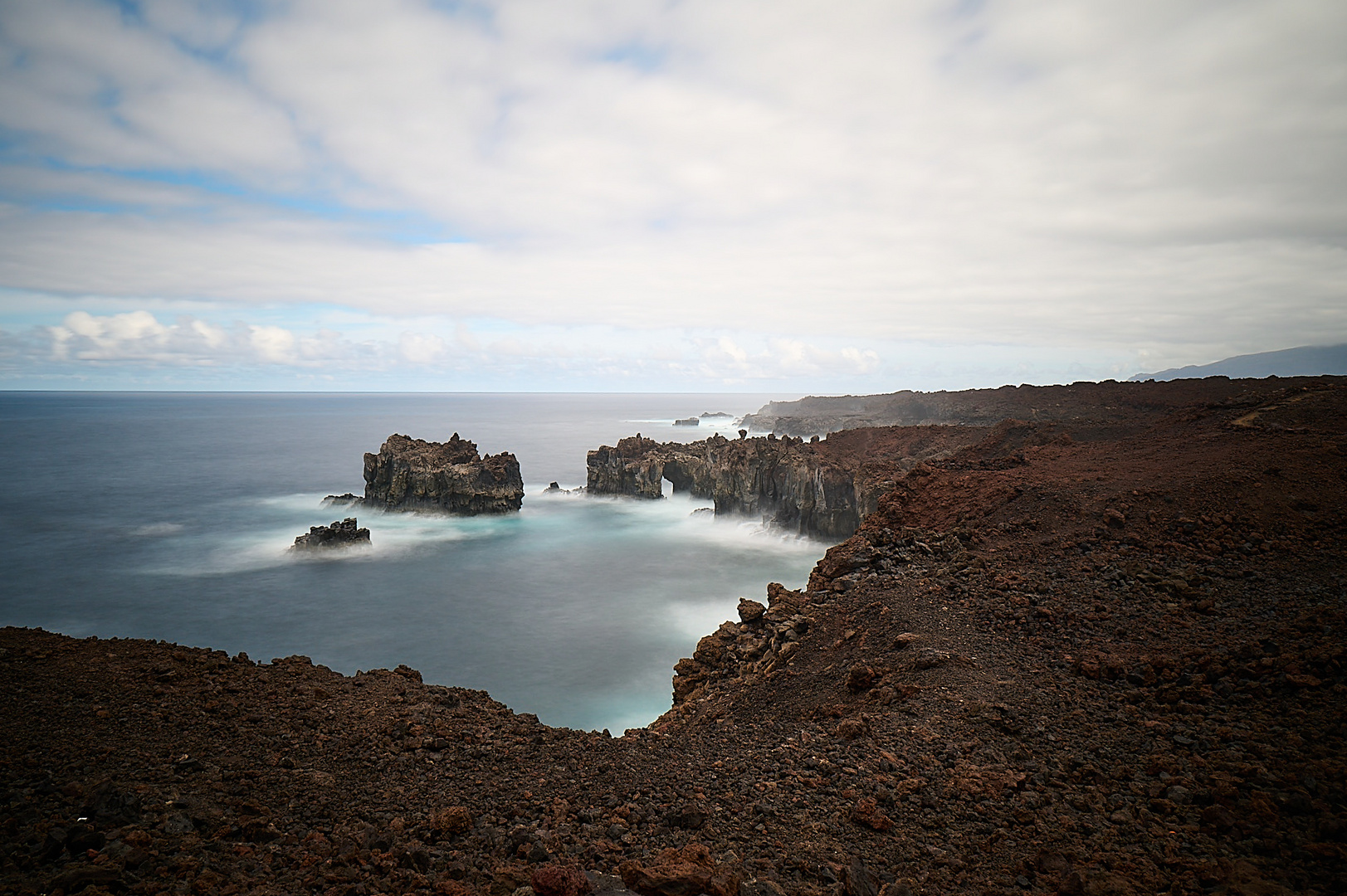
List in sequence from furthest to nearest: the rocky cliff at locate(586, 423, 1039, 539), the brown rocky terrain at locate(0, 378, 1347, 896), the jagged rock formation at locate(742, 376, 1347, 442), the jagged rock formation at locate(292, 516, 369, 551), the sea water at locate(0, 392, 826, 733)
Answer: the jagged rock formation at locate(292, 516, 369, 551) < the rocky cliff at locate(586, 423, 1039, 539) < the jagged rock formation at locate(742, 376, 1347, 442) < the sea water at locate(0, 392, 826, 733) < the brown rocky terrain at locate(0, 378, 1347, 896)

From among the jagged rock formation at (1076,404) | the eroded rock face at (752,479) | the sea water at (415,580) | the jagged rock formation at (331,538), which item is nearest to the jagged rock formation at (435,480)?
the sea water at (415,580)

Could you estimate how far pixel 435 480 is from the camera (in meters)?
45.0

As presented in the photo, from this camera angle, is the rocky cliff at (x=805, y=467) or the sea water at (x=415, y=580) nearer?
the sea water at (x=415, y=580)

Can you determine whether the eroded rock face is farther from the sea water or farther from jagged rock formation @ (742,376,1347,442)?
jagged rock formation @ (742,376,1347,442)

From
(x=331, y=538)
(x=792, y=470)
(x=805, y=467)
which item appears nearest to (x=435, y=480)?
(x=331, y=538)

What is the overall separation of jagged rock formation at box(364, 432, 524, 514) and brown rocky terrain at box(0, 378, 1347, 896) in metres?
38.2

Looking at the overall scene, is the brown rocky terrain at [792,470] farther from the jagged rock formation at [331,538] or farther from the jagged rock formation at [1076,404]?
the jagged rock formation at [331,538]

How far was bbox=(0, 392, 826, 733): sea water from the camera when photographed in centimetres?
2405

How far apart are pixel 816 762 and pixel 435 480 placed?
43325 mm

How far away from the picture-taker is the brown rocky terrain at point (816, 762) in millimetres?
4215

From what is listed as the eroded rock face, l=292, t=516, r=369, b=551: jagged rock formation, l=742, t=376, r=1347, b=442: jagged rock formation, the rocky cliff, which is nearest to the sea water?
l=292, t=516, r=369, b=551: jagged rock formation

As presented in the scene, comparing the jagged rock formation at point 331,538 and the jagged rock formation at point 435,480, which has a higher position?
the jagged rock formation at point 435,480

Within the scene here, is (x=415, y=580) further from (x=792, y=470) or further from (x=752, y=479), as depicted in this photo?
(x=792, y=470)

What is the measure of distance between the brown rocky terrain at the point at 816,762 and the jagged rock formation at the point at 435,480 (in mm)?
38183
